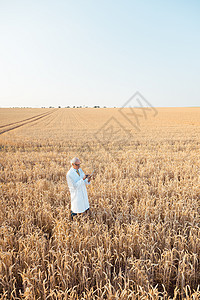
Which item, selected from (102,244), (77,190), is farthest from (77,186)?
(102,244)

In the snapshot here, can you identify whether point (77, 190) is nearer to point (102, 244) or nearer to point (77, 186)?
point (77, 186)

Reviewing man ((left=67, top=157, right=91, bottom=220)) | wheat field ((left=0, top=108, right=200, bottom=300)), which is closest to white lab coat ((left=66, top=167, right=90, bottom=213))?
man ((left=67, top=157, right=91, bottom=220))

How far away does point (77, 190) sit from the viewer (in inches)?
147

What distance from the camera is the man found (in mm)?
3594

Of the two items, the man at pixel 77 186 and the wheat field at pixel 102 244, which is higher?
the man at pixel 77 186

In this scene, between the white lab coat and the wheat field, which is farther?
the white lab coat

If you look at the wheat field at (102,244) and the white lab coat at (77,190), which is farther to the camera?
the white lab coat at (77,190)

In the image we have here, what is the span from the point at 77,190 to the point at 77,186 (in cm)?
15

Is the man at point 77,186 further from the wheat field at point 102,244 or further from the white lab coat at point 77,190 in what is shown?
the wheat field at point 102,244

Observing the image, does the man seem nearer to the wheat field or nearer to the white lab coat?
the white lab coat

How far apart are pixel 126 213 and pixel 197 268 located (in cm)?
181

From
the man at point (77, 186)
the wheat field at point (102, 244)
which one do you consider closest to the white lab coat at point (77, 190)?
the man at point (77, 186)

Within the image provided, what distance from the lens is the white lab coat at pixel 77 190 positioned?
3.59 metres

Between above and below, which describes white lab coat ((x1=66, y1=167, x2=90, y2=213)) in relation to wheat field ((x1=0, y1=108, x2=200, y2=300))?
above
